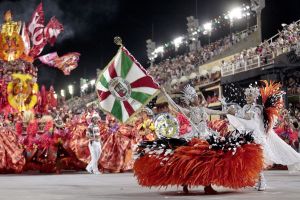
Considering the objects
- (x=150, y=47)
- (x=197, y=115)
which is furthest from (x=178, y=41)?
(x=197, y=115)

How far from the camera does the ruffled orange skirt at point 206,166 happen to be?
7879 millimetres

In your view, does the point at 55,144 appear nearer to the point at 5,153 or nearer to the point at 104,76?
the point at 5,153

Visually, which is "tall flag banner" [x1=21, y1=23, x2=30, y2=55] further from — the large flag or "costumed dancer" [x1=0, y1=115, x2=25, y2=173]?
the large flag

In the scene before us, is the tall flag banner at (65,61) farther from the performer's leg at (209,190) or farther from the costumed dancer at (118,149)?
the performer's leg at (209,190)

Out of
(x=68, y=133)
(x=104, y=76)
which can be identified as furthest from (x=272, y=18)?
(x=104, y=76)

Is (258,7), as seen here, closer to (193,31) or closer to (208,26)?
(208,26)

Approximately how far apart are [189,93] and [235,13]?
4141 cm

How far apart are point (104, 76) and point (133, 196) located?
7.63ft

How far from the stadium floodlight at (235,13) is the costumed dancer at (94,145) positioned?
112 ft

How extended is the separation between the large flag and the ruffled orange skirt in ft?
3.52

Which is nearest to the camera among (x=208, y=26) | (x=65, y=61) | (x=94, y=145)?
(x=94, y=145)

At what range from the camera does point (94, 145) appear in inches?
627

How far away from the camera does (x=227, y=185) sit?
7867 millimetres

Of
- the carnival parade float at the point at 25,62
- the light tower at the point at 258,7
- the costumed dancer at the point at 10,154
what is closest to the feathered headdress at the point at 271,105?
the costumed dancer at the point at 10,154
